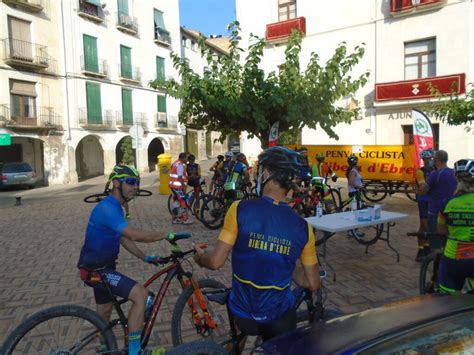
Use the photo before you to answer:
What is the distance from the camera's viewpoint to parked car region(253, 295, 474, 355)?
1750 mm

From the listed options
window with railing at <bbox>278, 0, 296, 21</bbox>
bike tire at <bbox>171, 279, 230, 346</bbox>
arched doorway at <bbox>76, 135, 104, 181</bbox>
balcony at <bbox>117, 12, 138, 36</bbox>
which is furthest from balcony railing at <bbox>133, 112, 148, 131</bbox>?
bike tire at <bbox>171, 279, 230, 346</bbox>

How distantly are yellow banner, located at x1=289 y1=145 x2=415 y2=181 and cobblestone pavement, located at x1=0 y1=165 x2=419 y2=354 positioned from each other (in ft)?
9.84

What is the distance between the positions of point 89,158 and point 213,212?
915 inches

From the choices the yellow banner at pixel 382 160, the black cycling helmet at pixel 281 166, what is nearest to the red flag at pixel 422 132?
the yellow banner at pixel 382 160

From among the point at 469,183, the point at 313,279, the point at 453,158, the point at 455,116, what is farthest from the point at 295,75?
the point at 453,158

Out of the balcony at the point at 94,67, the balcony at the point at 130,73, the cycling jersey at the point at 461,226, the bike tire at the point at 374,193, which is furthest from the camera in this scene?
the balcony at the point at 130,73

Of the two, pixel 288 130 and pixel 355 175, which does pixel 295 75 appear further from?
pixel 355 175

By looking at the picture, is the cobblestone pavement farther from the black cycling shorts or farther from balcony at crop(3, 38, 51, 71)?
balcony at crop(3, 38, 51, 71)

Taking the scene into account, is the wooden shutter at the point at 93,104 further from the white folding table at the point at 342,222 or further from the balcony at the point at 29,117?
the white folding table at the point at 342,222

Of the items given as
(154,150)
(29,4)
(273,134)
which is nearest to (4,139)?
(29,4)

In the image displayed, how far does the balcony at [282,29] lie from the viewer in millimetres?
19844

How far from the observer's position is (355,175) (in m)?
8.27

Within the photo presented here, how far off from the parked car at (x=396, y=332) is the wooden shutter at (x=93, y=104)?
86.0ft

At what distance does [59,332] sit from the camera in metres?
2.89
